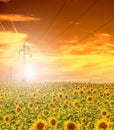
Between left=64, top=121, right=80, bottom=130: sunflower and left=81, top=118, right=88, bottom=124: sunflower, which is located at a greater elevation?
left=81, top=118, right=88, bottom=124: sunflower

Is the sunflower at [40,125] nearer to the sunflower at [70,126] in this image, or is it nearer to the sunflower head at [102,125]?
the sunflower at [70,126]

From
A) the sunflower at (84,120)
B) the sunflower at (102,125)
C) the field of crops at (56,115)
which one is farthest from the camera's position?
the sunflower at (84,120)

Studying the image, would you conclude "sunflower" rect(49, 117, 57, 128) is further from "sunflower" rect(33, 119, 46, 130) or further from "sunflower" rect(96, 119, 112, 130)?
"sunflower" rect(96, 119, 112, 130)

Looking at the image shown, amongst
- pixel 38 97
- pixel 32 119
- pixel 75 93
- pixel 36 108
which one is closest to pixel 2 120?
pixel 32 119

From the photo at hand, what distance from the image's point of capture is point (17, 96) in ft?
77.7

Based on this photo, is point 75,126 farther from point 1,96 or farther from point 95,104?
point 1,96

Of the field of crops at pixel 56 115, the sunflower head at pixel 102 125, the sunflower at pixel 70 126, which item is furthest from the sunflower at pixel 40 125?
the sunflower head at pixel 102 125

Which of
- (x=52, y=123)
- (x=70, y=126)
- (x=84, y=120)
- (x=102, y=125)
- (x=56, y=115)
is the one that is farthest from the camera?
(x=56, y=115)

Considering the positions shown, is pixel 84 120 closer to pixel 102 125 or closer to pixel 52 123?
pixel 52 123

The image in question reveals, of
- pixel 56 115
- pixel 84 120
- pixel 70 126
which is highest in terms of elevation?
pixel 56 115

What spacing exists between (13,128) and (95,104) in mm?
4871

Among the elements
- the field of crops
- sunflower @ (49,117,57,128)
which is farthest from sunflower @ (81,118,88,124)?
sunflower @ (49,117,57,128)

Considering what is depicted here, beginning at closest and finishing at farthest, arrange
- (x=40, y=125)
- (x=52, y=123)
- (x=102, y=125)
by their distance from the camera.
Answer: (x=102, y=125) < (x=40, y=125) < (x=52, y=123)

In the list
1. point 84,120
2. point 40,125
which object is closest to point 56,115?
point 84,120
